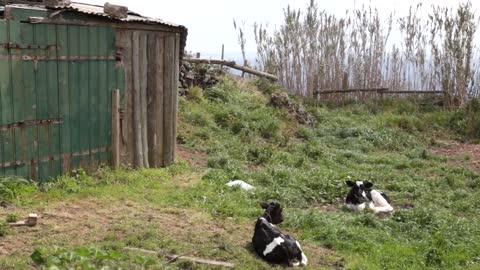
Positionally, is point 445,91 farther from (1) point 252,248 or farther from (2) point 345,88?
(1) point 252,248

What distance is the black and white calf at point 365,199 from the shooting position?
7.69m

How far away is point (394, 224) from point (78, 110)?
4.47m

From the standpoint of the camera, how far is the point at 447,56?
59.5 feet

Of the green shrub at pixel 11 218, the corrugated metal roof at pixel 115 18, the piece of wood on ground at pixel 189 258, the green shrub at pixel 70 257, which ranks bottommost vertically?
the piece of wood on ground at pixel 189 258

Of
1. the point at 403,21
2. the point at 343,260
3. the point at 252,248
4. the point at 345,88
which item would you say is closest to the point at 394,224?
the point at 343,260

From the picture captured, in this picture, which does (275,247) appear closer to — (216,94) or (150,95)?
(150,95)

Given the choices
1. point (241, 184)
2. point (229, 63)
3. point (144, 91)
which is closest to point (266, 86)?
point (229, 63)

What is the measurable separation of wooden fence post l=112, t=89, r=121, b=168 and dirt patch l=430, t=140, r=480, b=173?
720cm

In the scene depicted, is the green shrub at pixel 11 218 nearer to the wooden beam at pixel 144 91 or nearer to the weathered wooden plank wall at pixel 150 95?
the weathered wooden plank wall at pixel 150 95

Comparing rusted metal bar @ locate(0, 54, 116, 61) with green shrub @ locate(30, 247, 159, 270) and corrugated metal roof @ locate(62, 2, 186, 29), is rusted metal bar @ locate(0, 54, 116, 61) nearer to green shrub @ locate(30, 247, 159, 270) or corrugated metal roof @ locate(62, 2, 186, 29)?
corrugated metal roof @ locate(62, 2, 186, 29)

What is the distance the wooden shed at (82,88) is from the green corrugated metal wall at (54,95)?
0.04 ft

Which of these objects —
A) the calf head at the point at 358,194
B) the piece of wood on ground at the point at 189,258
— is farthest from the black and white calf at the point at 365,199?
the piece of wood on ground at the point at 189,258

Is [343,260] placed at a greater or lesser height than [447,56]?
lesser

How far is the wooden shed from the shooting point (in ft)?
22.4
